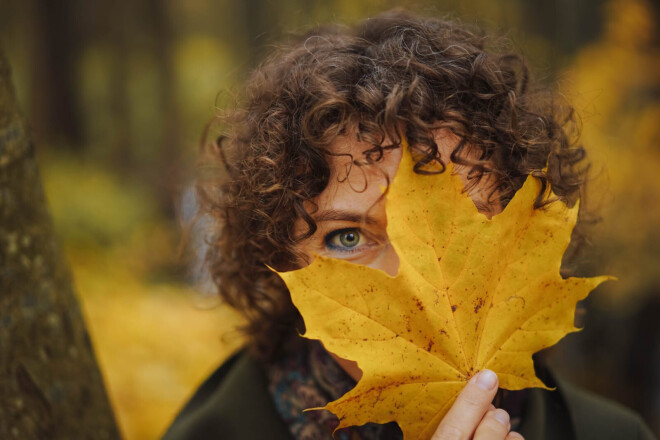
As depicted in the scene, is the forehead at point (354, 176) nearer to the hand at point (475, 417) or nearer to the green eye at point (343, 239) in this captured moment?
the green eye at point (343, 239)

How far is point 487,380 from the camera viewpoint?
2.60ft

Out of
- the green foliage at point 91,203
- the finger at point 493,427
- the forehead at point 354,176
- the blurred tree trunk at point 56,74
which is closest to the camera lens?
the finger at point 493,427

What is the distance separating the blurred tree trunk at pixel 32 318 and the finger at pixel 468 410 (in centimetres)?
78

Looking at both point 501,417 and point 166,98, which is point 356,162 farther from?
point 166,98

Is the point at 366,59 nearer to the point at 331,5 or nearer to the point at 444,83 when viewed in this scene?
the point at 444,83

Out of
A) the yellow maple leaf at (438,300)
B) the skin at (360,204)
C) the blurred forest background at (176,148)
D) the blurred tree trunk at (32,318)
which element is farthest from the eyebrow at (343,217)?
the blurred forest background at (176,148)

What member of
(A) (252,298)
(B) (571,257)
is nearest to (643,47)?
(B) (571,257)

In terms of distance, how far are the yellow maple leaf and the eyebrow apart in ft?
0.56

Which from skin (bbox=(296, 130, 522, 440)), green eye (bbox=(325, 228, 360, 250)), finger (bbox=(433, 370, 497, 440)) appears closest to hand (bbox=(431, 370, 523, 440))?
finger (bbox=(433, 370, 497, 440))

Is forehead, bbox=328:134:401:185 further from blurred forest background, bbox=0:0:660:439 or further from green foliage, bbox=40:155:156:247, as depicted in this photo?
green foliage, bbox=40:155:156:247

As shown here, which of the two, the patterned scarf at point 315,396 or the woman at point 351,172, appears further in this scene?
the patterned scarf at point 315,396

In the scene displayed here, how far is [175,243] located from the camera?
400 centimetres

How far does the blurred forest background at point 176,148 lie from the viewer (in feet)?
10.1

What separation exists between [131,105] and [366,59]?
3422 mm
